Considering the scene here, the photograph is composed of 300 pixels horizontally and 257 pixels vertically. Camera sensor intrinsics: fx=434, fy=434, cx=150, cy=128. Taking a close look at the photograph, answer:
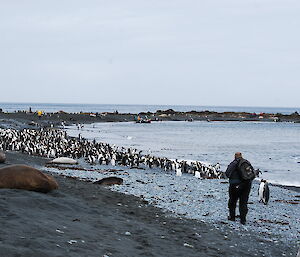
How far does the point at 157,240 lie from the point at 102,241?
4.58ft

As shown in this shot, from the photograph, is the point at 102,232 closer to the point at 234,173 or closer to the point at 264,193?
the point at 234,173

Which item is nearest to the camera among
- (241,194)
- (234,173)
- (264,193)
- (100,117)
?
(234,173)

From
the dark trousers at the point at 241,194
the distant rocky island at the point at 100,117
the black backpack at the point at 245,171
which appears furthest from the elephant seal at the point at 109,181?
the distant rocky island at the point at 100,117

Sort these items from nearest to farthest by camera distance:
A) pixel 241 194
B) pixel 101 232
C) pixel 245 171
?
pixel 101 232 → pixel 245 171 → pixel 241 194

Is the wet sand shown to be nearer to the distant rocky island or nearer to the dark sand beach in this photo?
the dark sand beach

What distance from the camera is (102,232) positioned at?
29.7ft

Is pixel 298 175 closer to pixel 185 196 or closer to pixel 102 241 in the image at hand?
pixel 185 196

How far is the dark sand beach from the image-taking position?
7541 millimetres

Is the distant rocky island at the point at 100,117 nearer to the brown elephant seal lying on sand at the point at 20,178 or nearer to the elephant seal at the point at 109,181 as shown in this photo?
the elephant seal at the point at 109,181

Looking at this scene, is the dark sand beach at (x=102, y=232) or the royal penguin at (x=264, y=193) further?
the royal penguin at (x=264, y=193)

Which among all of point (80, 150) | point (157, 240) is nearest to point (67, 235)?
point (157, 240)

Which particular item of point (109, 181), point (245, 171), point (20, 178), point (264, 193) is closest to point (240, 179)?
point (245, 171)

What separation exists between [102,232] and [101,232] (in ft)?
0.10

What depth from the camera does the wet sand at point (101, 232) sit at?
24.7 feet
